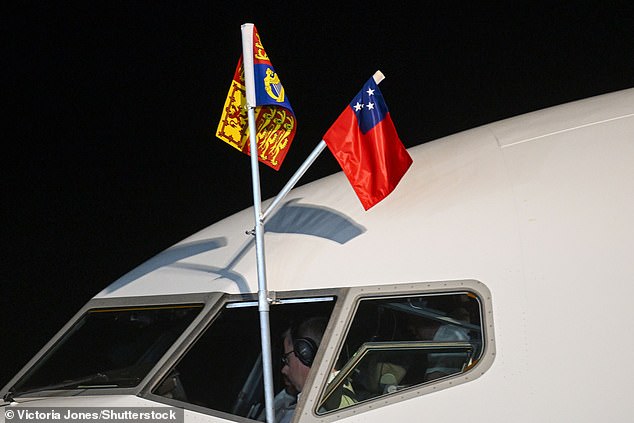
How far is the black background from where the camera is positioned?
1466 cm

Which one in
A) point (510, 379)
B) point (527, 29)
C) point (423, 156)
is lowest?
point (510, 379)

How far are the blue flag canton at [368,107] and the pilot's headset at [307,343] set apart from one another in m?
1.15

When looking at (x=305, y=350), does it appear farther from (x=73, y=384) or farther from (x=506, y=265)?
(x=73, y=384)

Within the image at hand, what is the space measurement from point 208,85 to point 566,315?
448 inches

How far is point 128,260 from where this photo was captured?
52.1ft

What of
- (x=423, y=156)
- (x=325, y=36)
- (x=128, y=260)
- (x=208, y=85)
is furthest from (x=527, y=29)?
(x=423, y=156)

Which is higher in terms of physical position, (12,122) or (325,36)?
(325,36)

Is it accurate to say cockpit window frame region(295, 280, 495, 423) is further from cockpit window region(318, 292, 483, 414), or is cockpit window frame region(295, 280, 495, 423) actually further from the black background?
the black background

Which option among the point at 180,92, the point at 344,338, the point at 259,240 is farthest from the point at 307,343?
the point at 180,92

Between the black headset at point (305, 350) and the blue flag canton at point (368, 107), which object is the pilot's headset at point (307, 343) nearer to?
the black headset at point (305, 350)

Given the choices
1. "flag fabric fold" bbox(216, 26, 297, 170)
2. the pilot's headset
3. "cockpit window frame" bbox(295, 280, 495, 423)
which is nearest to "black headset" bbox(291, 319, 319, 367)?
the pilot's headset

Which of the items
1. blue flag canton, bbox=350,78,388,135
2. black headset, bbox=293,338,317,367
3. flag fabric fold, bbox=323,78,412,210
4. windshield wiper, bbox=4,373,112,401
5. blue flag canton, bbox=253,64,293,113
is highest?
blue flag canton, bbox=253,64,293,113

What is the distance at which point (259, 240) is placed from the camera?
5125 millimetres

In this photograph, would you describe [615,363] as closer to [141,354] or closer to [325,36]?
[141,354]
